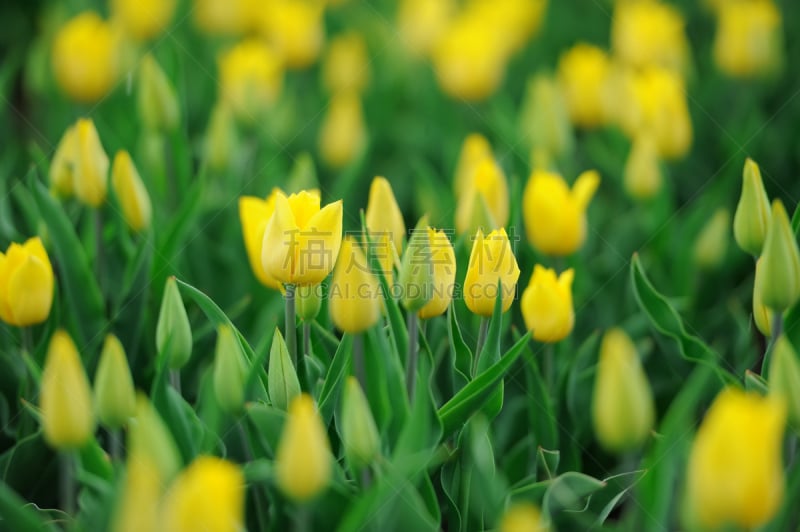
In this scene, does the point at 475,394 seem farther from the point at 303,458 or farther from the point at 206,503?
the point at 206,503

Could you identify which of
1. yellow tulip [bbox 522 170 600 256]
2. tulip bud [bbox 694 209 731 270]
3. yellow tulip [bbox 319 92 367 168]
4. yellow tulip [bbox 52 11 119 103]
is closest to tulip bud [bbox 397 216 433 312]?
yellow tulip [bbox 522 170 600 256]

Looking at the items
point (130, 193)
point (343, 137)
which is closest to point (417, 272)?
point (130, 193)

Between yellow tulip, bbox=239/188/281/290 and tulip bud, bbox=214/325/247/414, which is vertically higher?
yellow tulip, bbox=239/188/281/290

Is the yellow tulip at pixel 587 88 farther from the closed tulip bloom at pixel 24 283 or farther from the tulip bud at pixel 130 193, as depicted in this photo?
the closed tulip bloom at pixel 24 283

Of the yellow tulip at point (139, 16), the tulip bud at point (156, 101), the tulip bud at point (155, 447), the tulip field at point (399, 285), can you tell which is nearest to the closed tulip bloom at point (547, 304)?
the tulip field at point (399, 285)

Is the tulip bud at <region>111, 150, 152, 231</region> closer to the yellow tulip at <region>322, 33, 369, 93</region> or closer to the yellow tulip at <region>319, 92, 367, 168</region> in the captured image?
the yellow tulip at <region>319, 92, 367, 168</region>

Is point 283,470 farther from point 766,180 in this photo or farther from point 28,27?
point 28,27
